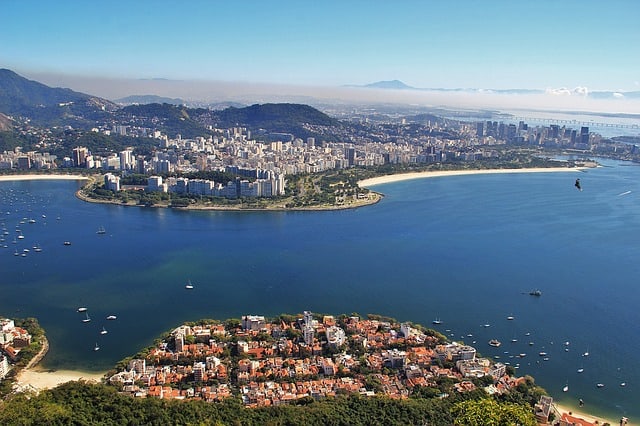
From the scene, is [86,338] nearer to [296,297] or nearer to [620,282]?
[296,297]

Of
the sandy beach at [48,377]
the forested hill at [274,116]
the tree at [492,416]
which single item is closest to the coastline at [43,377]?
the sandy beach at [48,377]

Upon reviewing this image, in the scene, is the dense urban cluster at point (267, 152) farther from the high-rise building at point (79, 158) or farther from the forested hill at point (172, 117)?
the forested hill at point (172, 117)

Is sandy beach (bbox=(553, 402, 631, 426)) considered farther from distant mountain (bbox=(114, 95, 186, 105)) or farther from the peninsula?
distant mountain (bbox=(114, 95, 186, 105))

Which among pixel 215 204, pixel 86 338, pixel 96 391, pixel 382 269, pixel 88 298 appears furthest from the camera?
pixel 215 204

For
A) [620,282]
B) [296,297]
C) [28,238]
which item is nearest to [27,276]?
[28,238]

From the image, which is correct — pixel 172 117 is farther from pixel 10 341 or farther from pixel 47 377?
pixel 47 377

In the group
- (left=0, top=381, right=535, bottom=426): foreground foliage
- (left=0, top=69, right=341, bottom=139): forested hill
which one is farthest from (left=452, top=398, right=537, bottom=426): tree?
(left=0, top=69, right=341, bottom=139): forested hill
